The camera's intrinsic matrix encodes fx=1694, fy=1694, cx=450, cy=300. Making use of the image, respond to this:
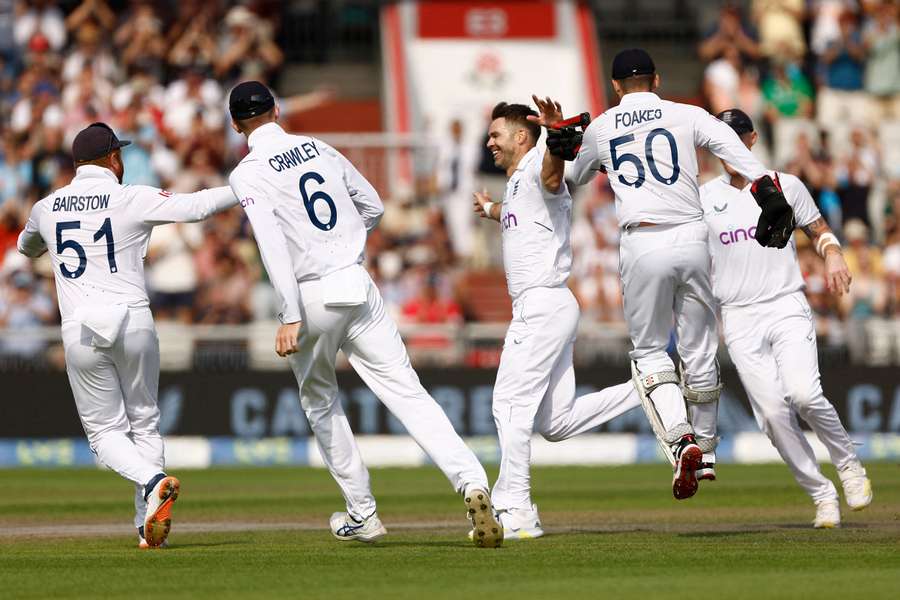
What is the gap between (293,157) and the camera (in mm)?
9297

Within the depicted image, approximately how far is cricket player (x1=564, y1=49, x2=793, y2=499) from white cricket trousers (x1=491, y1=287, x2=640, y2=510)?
1.61 ft

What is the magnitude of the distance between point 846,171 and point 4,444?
11222 millimetres

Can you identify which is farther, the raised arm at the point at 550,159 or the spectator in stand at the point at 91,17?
the spectator in stand at the point at 91,17

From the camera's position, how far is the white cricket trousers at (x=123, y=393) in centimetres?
967

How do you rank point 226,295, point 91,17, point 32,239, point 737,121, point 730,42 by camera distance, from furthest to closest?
1. point 730,42
2. point 91,17
3. point 226,295
4. point 737,121
5. point 32,239

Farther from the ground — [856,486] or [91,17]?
[91,17]

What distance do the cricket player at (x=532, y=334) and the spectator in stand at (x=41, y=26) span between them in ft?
46.2

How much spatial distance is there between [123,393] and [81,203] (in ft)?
3.70

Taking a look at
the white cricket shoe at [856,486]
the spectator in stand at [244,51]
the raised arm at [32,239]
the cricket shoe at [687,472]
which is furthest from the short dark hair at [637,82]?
the spectator in stand at [244,51]

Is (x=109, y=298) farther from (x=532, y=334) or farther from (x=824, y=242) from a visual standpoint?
(x=824, y=242)

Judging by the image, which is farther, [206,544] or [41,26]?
[41,26]

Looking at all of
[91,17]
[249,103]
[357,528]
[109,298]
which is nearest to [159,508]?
[357,528]

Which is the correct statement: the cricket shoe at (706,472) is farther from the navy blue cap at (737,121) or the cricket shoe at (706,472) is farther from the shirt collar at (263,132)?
the shirt collar at (263,132)

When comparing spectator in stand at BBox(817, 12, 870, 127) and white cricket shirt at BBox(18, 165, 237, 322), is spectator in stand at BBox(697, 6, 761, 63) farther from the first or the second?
white cricket shirt at BBox(18, 165, 237, 322)
